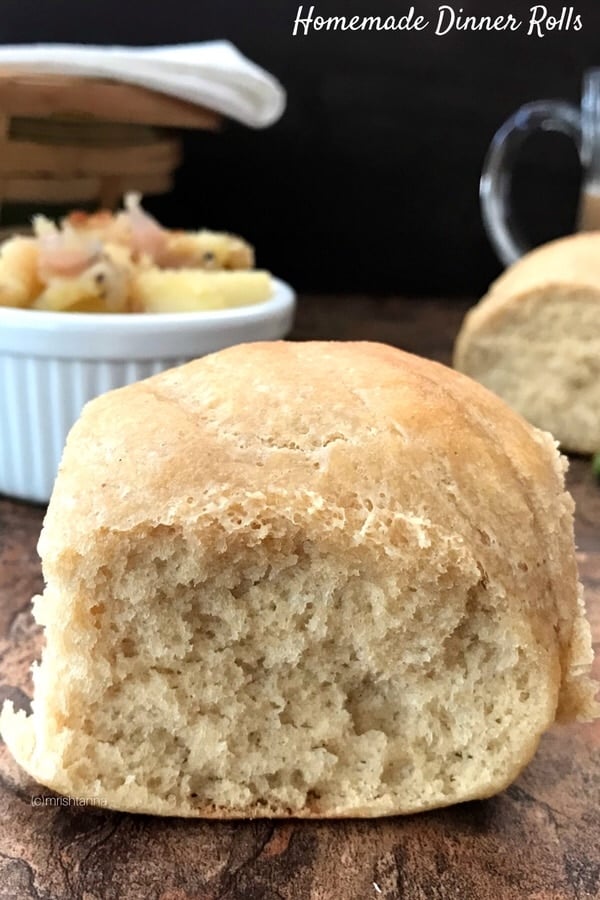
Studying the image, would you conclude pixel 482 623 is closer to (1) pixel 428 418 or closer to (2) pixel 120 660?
(1) pixel 428 418

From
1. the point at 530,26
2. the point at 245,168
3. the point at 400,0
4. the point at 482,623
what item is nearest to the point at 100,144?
the point at 245,168

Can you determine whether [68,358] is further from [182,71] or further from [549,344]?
[549,344]

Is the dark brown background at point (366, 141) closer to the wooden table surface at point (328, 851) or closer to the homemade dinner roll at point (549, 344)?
the homemade dinner roll at point (549, 344)

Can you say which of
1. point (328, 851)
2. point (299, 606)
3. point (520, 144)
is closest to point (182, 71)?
point (520, 144)

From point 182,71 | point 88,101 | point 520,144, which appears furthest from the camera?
point 520,144

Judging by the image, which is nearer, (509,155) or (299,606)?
(299,606)

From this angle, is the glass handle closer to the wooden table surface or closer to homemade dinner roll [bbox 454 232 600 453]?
homemade dinner roll [bbox 454 232 600 453]

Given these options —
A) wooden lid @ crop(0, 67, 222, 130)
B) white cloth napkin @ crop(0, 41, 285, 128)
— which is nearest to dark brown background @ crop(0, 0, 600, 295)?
white cloth napkin @ crop(0, 41, 285, 128)

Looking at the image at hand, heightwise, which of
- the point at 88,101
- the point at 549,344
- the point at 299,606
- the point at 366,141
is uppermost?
the point at 88,101
